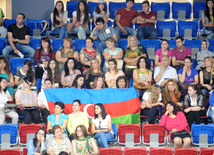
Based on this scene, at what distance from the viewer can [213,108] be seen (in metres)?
8.59

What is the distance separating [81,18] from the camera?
11250mm

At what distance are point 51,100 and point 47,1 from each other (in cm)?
482

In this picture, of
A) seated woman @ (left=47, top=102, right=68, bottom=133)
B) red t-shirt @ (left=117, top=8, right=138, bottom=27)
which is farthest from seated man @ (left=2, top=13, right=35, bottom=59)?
seated woman @ (left=47, top=102, right=68, bottom=133)

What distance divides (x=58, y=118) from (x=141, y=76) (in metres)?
2.14

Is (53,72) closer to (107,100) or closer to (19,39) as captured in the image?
(107,100)

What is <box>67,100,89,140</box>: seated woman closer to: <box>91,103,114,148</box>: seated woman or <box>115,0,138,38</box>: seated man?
<box>91,103,114,148</box>: seated woman

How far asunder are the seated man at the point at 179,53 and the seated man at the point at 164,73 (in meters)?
0.55

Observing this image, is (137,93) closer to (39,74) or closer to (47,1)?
(39,74)

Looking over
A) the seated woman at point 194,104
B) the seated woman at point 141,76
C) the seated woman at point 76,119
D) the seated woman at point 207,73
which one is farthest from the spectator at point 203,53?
the seated woman at point 76,119

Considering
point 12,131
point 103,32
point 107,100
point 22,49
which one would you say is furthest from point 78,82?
point 22,49

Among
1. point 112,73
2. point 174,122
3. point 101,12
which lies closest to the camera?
point 174,122

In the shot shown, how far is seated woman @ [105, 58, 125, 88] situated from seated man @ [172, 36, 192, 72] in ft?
4.70

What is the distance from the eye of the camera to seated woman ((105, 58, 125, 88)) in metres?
9.22

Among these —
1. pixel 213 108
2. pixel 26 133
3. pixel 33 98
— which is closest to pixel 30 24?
pixel 33 98
